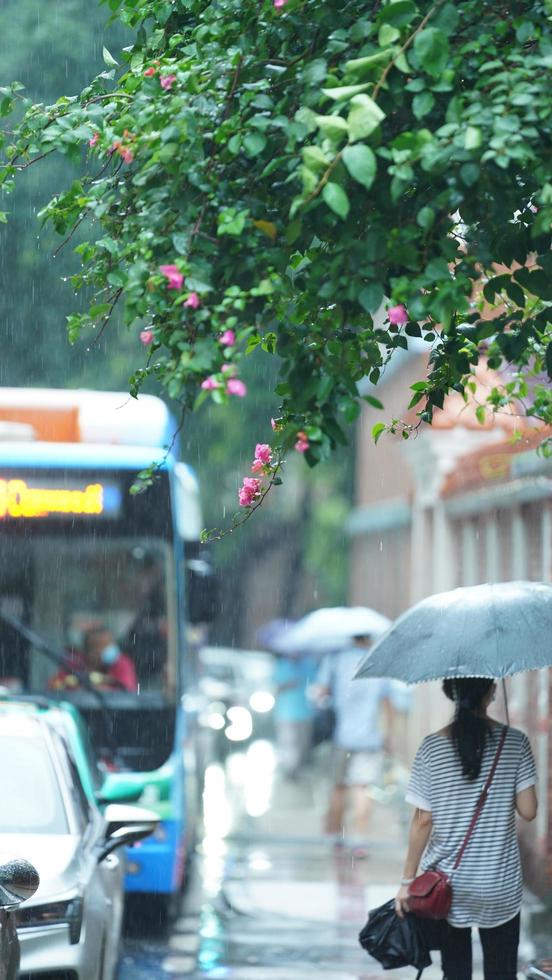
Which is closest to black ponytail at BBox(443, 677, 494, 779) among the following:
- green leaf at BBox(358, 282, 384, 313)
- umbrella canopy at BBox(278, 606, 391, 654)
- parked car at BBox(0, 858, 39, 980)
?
parked car at BBox(0, 858, 39, 980)

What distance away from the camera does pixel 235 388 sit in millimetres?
4465

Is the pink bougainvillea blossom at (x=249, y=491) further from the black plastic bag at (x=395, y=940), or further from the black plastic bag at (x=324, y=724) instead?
the black plastic bag at (x=324, y=724)

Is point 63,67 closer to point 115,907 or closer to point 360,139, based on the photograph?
point 115,907

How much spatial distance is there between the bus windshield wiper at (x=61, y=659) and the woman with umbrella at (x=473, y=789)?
481cm

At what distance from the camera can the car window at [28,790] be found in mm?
7238

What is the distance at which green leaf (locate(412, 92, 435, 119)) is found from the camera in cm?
441

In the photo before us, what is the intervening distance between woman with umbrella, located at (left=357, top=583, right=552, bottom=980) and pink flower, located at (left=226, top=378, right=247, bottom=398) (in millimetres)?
2103

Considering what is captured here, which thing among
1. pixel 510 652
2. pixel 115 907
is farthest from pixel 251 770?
pixel 510 652

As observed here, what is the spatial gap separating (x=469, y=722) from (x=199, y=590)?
5283mm

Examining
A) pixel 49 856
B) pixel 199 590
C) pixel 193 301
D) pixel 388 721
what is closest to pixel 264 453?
→ pixel 193 301

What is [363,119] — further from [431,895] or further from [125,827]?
[125,827]

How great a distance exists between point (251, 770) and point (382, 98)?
69.6ft

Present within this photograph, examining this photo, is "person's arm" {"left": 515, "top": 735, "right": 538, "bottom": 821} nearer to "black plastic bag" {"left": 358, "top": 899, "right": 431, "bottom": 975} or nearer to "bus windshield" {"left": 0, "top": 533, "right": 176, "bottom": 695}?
"black plastic bag" {"left": 358, "top": 899, "right": 431, "bottom": 975}

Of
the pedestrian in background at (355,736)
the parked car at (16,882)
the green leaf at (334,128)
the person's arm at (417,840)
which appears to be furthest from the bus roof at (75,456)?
the green leaf at (334,128)
